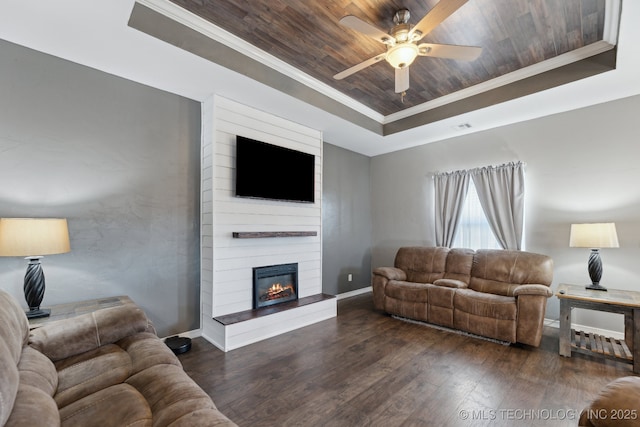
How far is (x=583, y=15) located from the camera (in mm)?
2463

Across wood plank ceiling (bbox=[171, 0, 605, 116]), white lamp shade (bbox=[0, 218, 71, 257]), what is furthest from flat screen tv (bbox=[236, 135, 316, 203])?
white lamp shade (bbox=[0, 218, 71, 257])

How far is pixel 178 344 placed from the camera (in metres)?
2.94

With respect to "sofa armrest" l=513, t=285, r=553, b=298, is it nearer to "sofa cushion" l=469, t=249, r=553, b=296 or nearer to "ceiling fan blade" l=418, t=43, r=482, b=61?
"sofa cushion" l=469, t=249, r=553, b=296

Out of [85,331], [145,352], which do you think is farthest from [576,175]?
[85,331]

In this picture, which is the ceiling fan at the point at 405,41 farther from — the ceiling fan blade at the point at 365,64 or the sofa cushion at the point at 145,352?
the sofa cushion at the point at 145,352

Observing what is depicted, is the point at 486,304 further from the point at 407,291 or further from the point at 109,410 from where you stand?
the point at 109,410

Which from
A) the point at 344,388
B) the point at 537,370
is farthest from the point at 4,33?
the point at 537,370

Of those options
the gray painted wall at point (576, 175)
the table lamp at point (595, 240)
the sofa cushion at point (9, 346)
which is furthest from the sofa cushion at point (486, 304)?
the sofa cushion at point (9, 346)

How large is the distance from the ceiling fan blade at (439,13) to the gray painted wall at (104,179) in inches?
103

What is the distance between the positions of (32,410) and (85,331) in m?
0.91

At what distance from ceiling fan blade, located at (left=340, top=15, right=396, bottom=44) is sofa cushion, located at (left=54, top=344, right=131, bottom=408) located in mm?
2598

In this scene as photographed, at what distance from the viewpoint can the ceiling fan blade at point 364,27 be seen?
207 cm

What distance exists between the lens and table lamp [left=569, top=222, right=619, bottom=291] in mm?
3023

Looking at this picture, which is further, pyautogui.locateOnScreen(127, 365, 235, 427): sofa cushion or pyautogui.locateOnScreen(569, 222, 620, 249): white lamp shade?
pyautogui.locateOnScreen(569, 222, 620, 249): white lamp shade
